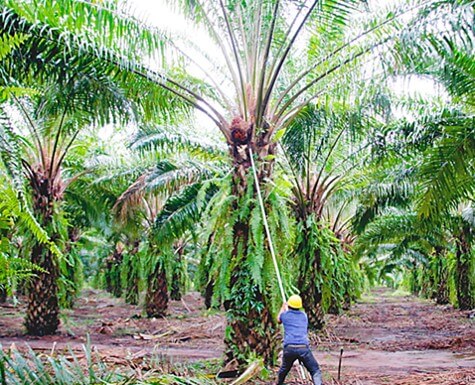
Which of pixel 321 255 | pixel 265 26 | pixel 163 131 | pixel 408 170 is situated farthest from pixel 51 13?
pixel 408 170

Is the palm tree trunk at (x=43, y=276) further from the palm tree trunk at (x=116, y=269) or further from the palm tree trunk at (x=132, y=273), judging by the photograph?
the palm tree trunk at (x=116, y=269)

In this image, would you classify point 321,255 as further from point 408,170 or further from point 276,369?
point 276,369

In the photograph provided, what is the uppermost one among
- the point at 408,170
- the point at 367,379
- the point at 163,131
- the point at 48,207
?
the point at 163,131

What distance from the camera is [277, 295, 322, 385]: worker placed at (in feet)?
21.2

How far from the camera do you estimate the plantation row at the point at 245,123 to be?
6.94 meters

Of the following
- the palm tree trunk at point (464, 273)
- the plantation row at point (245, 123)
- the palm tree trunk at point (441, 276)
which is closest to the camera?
the plantation row at point (245, 123)

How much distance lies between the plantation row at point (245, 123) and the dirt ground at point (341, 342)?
1.05m

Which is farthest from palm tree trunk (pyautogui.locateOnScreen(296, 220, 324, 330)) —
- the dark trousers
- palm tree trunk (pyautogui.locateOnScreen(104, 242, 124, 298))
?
palm tree trunk (pyautogui.locateOnScreen(104, 242, 124, 298))

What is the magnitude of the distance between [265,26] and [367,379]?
550cm

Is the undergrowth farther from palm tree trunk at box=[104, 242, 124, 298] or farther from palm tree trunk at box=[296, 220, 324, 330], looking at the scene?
Result: palm tree trunk at box=[104, 242, 124, 298]

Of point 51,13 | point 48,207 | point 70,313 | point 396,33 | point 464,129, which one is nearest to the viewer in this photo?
point 51,13

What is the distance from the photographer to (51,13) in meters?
6.27

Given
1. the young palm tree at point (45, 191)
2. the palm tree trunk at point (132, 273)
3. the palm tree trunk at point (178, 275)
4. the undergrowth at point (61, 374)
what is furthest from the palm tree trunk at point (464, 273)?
the undergrowth at point (61, 374)

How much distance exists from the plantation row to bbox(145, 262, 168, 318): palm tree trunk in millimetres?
2812
